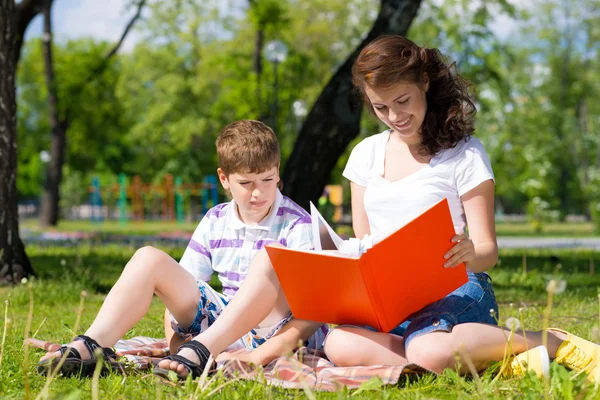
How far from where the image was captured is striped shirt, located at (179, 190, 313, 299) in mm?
2992

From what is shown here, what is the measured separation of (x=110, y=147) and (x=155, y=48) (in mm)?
5950

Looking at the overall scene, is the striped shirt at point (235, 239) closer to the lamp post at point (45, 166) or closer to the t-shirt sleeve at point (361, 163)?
the t-shirt sleeve at point (361, 163)

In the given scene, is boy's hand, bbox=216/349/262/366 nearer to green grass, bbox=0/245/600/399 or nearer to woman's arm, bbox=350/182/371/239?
green grass, bbox=0/245/600/399

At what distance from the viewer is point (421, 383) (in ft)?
8.30

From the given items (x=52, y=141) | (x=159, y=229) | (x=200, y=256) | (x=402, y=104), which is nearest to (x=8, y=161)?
(x=200, y=256)

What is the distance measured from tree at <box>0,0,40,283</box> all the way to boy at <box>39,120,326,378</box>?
10.0ft

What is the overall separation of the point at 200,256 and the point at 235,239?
17cm

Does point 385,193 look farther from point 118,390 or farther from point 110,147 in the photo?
point 110,147

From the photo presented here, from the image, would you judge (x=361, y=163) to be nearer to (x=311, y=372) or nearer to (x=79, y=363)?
(x=311, y=372)

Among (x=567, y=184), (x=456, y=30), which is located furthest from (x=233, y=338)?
(x=567, y=184)

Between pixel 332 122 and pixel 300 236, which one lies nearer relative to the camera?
pixel 300 236

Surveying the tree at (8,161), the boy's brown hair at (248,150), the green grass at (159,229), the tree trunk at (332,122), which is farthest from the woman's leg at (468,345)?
the green grass at (159,229)

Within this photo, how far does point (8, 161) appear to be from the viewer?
224 inches

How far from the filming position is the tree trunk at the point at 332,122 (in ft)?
24.6
